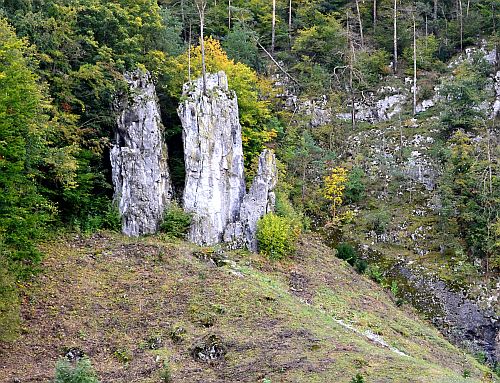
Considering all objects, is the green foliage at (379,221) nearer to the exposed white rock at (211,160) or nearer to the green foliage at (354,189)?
the green foliage at (354,189)

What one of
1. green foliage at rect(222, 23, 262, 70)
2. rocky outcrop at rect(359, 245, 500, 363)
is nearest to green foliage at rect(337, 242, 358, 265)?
rocky outcrop at rect(359, 245, 500, 363)

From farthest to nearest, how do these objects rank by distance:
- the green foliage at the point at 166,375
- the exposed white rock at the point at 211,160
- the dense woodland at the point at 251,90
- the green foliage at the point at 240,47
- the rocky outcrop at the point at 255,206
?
the green foliage at the point at 240,47 < the exposed white rock at the point at 211,160 < the rocky outcrop at the point at 255,206 < the dense woodland at the point at 251,90 < the green foliage at the point at 166,375

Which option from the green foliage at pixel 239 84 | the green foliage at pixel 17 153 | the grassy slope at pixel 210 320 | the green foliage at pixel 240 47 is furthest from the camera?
the green foliage at pixel 240 47

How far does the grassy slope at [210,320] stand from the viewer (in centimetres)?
1616

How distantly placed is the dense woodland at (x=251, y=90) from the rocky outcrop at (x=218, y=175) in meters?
2.07

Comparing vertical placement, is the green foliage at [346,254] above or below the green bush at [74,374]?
below

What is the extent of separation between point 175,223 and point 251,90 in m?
12.1

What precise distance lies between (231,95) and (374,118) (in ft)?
43.5

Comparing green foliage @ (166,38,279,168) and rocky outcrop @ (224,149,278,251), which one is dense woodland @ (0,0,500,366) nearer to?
green foliage @ (166,38,279,168)

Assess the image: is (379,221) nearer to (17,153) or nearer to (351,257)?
(351,257)

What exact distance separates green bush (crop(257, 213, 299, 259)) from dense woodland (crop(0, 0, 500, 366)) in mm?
2564

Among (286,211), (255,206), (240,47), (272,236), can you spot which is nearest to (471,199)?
(286,211)

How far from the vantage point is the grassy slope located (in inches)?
636

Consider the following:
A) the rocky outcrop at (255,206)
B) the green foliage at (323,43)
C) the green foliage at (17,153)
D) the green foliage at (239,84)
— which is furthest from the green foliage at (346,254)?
the green foliage at (323,43)
